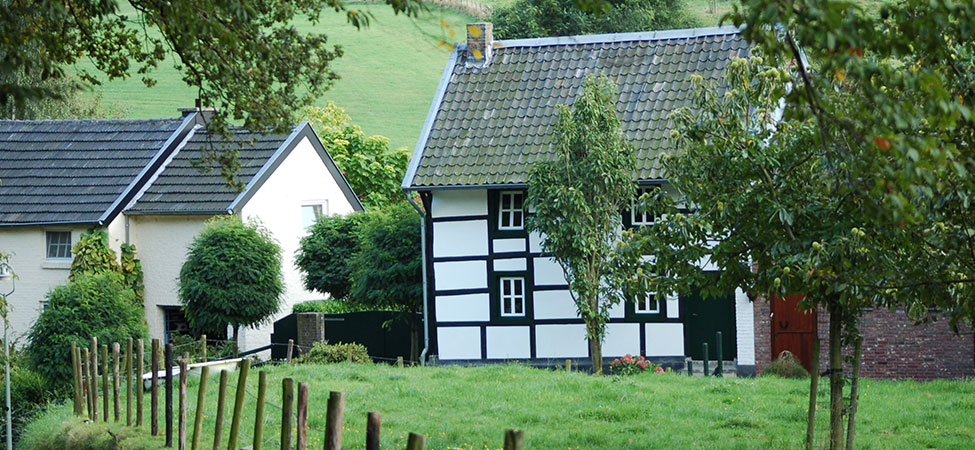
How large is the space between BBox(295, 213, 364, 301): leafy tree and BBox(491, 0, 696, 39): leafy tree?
14548mm

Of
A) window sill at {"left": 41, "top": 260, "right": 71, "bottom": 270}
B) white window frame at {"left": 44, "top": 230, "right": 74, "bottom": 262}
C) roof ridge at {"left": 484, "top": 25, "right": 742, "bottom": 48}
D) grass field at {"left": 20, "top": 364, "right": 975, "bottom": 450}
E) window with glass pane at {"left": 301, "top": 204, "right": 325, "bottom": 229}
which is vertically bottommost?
grass field at {"left": 20, "top": 364, "right": 975, "bottom": 450}

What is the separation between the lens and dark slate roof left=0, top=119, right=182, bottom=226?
84.2 ft

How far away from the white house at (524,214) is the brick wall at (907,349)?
1.91 metres

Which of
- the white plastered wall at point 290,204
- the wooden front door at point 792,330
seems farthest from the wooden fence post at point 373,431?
the white plastered wall at point 290,204

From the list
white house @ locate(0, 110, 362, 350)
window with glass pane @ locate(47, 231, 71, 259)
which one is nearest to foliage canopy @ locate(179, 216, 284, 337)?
white house @ locate(0, 110, 362, 350)

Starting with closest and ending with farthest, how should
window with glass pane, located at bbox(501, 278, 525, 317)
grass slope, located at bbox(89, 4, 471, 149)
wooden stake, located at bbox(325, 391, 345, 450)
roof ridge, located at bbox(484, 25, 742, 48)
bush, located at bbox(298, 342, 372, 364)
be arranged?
wooden stake, located at bbox(325, 391, 345, 450), bush, located at bbox(298, 342, 372, 364), window with glass pane, located at bbox(501, 278, 525, 317), roof ridge, located at bbox(484, 25, 742, 48), grass slope, located at bbox(89, 4, 471, 149)

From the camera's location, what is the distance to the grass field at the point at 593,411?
11.5 m

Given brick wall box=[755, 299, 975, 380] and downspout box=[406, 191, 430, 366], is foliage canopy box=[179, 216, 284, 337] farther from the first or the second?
brick wall box=[755, 299, 975, 380]

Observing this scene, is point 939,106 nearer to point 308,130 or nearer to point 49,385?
point 49,385

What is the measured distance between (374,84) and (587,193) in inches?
1547

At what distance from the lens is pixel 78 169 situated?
26.9m

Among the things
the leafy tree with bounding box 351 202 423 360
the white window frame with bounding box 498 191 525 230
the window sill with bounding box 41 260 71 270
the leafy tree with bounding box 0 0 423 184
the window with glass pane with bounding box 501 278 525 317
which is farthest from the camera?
the window sill with bounding box 41 260 71 270

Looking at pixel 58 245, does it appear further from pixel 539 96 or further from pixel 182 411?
pixel 182 411

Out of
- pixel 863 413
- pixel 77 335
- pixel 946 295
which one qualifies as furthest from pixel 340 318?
pixel 946 295
